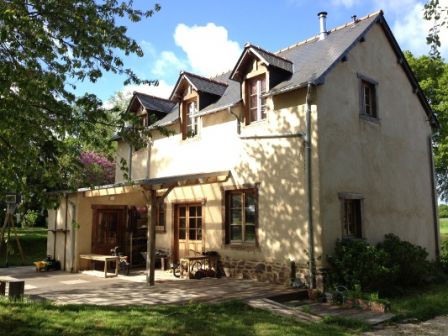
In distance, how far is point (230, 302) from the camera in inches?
342

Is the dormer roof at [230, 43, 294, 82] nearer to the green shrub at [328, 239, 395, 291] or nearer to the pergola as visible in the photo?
the pergola

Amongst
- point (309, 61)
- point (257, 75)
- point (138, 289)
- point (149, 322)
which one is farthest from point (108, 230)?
point (149, 322)

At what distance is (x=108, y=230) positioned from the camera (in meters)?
15.8

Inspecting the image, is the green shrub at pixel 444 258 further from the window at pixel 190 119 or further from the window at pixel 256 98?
the window at pixel 190 119

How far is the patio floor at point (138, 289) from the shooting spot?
922cm

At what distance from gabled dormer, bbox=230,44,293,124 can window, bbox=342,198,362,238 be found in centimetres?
336

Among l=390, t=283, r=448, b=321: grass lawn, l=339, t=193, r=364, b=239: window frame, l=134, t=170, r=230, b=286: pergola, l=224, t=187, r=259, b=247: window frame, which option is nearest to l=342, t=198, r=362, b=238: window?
l=339, t=193, r=364, b=239: window frame

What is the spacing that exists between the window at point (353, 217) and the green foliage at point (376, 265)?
28.5 inches

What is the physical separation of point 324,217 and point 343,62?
14.3 ft

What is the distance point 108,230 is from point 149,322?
30.2 ft

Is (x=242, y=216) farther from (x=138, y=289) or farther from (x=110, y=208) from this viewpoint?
(x=110, y=208)

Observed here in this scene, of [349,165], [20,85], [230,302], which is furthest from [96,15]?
[349,165]

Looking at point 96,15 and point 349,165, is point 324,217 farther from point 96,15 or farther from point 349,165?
point 96,15

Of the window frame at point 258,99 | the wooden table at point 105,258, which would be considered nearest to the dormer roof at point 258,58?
the window frame at point 258,99
